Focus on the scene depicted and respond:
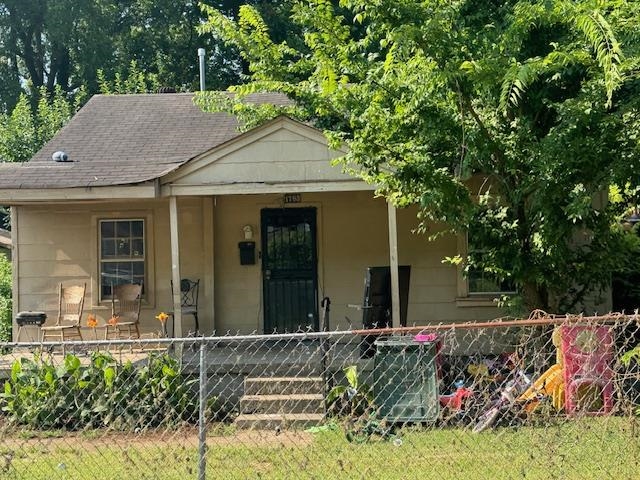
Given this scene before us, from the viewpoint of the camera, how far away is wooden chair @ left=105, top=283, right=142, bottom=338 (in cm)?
1079

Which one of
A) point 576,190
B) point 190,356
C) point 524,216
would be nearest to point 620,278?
point 524,216

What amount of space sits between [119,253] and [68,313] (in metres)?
1.19

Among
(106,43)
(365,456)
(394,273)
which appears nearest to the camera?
(365,456)

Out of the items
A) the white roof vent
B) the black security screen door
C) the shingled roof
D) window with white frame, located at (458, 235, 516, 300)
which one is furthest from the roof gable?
window with white frame, located at (458, 235, 516, 300)

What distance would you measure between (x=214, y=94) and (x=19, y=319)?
4.39 meters

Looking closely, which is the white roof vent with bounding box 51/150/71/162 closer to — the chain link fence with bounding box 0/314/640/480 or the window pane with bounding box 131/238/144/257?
the window pane with bounding box 131/238/144/257

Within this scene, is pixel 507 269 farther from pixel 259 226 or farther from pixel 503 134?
pixel 259 226

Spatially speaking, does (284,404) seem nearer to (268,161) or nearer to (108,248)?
(268,161)

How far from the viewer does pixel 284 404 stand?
778 cm

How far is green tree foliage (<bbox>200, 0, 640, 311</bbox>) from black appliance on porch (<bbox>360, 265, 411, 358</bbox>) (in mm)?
1314

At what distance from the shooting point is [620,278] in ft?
35.7

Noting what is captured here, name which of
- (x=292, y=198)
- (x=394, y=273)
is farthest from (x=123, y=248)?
(x=394, y=273)

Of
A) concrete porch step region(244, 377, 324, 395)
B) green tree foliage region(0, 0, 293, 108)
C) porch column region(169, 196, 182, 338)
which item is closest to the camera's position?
concrete porch step region(244, 377, 324, 395)

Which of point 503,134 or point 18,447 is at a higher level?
point 503,134
